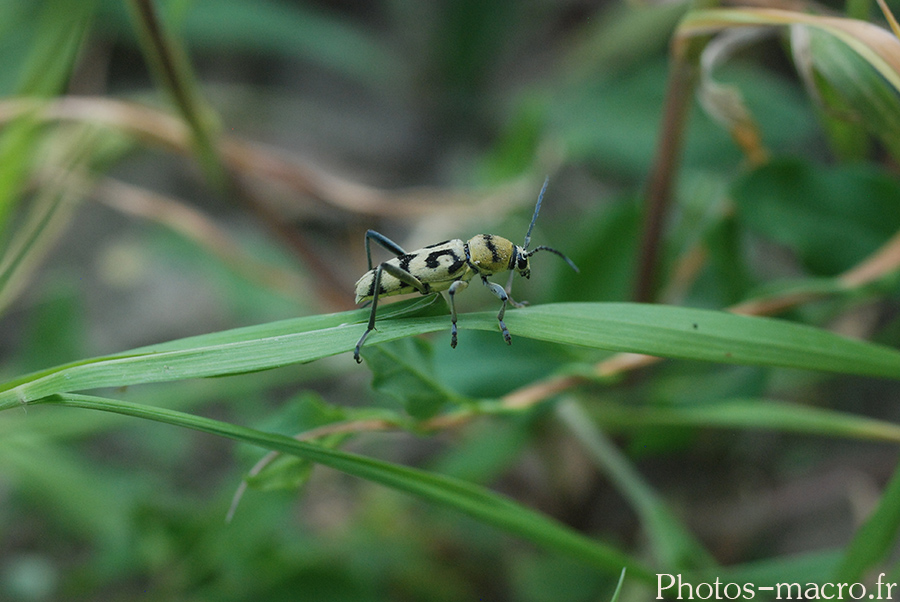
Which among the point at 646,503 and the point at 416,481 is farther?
the point at 646,503

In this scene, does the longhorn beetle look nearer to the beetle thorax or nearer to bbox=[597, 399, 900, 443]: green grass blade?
the beetle thorax

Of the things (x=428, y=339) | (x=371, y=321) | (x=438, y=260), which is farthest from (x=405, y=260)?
(x=371, y=321)

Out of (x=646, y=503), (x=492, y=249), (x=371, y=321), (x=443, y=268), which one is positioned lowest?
(x=646, y=503)

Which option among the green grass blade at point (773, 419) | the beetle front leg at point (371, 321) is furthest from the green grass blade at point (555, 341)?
the green grass blade at point (773, 419)

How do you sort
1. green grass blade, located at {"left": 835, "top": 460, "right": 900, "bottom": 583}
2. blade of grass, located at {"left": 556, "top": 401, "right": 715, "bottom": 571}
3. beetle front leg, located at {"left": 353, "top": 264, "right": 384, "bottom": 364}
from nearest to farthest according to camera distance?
beetle front leg, located at {"left": 353, "top": 264, "right": 384, "bottom": 364}
green grass blade, located at {"left": 835, "top": 460, "right": 900, "bottom": 583}
blade of grass, located at {"left": 556, "top": 401, "right": 715, "bottom": 571}

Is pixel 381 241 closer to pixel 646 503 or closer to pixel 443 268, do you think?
pixel 443 268

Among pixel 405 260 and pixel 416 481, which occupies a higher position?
pixel 405 260

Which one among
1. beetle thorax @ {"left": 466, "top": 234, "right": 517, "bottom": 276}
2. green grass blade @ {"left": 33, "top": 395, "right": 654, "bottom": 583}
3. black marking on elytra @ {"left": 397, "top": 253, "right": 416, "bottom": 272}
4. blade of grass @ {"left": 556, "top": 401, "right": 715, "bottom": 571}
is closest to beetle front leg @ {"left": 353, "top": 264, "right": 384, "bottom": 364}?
black marking on elytra @ {"left": 397, "top": 253, "right": 416, "bottom": 272}
